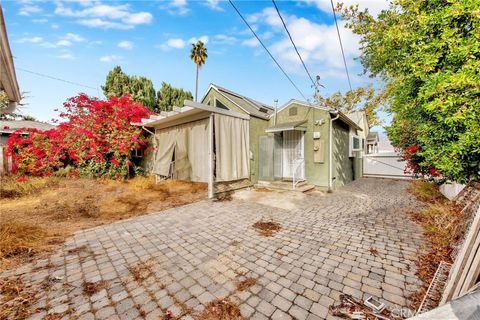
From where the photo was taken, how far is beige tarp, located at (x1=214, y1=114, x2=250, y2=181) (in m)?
7.41

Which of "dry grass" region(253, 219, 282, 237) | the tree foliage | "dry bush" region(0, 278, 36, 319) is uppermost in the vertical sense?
the tree foliage

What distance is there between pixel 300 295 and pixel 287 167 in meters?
7.42

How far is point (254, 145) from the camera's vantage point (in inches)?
360

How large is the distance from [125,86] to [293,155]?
16684mm

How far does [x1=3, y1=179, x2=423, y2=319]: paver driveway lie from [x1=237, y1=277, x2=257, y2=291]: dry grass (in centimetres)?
6

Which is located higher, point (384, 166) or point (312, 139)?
point (312, 139)

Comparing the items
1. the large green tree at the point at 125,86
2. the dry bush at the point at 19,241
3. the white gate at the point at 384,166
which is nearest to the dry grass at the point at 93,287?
the dry bush at the point at 19,241

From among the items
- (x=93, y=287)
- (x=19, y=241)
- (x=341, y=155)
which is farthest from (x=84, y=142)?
(x=341, y=155)

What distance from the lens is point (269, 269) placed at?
9.44 ft

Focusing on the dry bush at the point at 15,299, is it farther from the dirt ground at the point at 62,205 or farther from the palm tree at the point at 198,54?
the palm tree at the point at 198,54

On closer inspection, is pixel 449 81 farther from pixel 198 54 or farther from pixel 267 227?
pixel 198 54

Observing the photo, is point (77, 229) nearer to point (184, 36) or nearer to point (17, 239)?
point (17, 239)

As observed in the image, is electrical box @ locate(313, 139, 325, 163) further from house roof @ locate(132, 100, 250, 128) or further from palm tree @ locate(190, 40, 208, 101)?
palm tree @ locate(190, 40, 208, 101)

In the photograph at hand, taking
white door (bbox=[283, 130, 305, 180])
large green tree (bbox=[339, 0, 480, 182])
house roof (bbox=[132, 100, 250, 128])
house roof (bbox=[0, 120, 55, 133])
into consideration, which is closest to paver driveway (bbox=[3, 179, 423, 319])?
large green tree (bbox=[339, 0, 480, 182])
